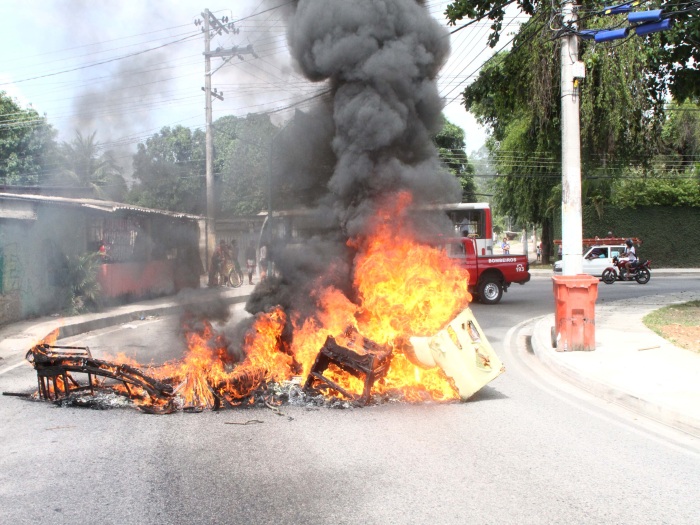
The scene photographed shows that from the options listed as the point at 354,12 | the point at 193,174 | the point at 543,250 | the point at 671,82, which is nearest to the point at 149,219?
the point at 193,174

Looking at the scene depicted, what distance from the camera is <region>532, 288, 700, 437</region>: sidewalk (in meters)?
5.91

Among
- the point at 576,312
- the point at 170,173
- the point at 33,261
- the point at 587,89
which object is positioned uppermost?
the point at 587,89

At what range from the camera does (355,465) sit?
4.52 meters

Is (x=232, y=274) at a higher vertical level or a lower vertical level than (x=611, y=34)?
lower

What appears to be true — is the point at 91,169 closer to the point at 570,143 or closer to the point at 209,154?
the point at 209,154

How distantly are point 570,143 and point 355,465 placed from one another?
7.33 m

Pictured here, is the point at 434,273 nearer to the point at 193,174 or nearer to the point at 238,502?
the point at 238,502

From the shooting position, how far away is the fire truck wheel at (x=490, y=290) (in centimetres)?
1669

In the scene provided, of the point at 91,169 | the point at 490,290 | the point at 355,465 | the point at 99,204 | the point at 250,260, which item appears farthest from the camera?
the point at 250,260

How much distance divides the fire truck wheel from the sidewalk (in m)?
→ 4.99

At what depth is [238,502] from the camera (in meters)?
3.87

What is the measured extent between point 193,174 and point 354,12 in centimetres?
926

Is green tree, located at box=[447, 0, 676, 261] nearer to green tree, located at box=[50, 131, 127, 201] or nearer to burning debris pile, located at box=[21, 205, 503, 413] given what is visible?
burning debris pile, located at box=[21, 205, 503, 413]

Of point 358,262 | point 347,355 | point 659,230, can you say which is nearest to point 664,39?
point 358,262
